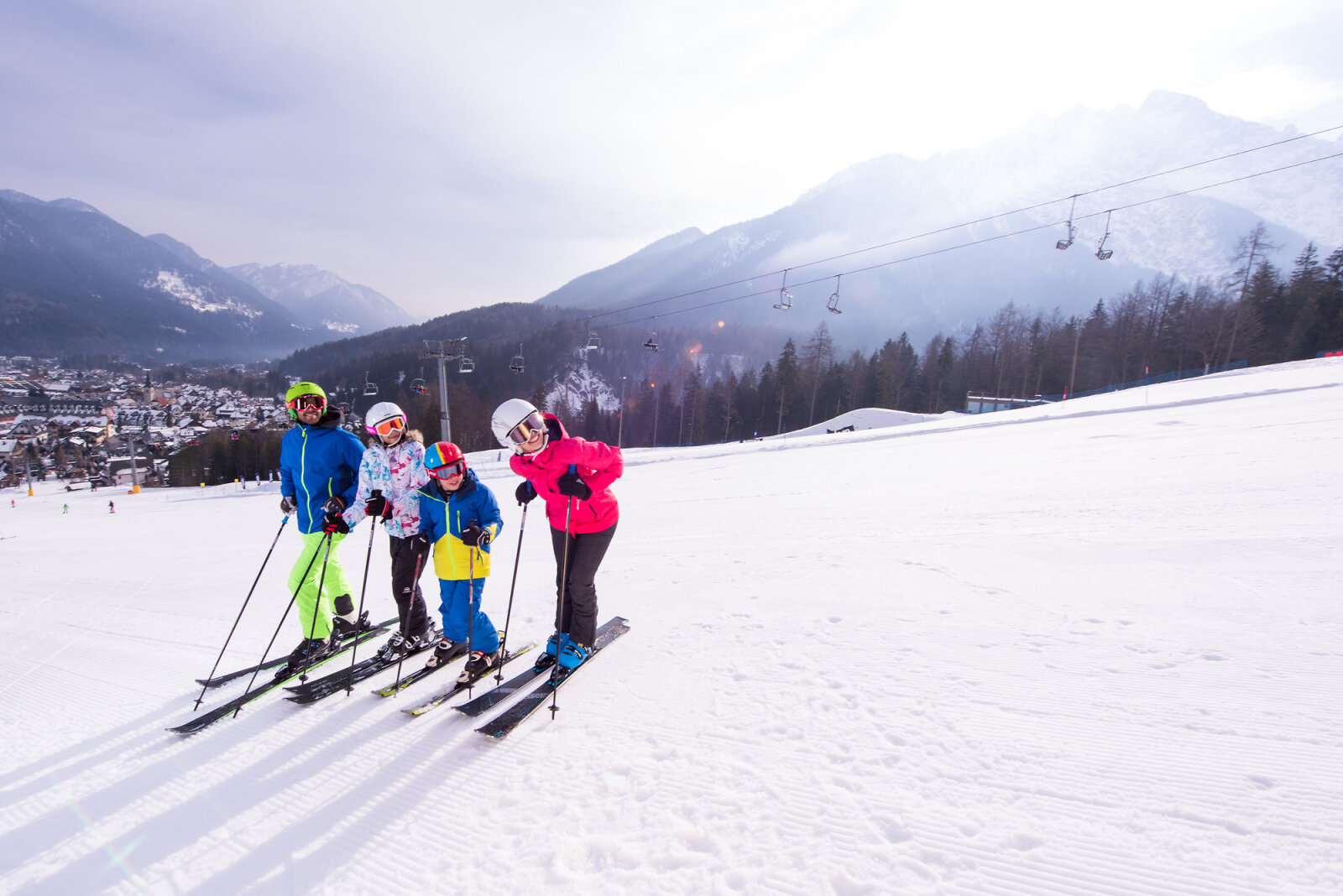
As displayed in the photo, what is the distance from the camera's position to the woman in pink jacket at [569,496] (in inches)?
130

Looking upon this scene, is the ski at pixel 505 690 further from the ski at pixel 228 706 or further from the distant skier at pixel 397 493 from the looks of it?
the ski at pixel 228 706

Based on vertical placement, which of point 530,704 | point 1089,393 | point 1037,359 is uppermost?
point 1037,359

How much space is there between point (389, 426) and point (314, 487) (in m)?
0.88

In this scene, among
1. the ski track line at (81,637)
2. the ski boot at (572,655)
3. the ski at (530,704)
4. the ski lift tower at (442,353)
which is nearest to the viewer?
the ski at (530,704)

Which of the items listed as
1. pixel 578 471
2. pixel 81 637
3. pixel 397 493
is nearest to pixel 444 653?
pixel 397 493

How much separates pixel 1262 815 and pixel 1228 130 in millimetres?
296693

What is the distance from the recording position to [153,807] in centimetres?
256

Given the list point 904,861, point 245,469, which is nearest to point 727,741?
point 904,861

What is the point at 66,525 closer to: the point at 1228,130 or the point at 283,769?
the point at 283,769

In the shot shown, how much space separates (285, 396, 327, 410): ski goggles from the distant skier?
59 cm

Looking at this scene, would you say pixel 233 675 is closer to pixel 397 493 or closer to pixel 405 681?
pixel 405 681

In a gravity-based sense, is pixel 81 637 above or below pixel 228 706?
below

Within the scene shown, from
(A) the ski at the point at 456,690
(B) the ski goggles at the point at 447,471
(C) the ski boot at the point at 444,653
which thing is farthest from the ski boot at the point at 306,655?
(B) the ski goggles at the point at 447,471

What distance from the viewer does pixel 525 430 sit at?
331 cm
